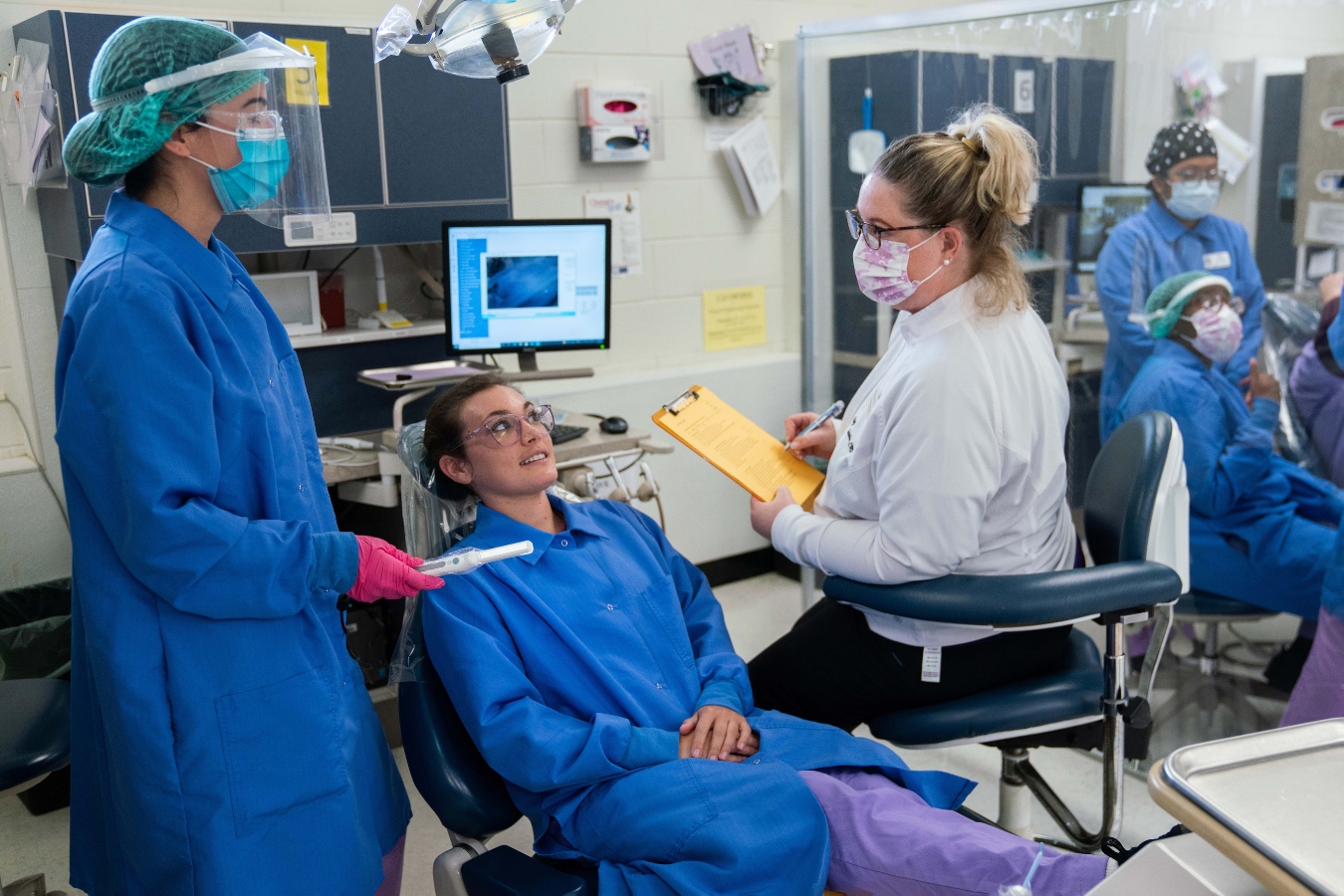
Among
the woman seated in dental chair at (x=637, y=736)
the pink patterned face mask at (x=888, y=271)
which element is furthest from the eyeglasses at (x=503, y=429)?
the pink patterned face mask at (x=888, y=271)

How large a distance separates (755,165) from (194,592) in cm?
268

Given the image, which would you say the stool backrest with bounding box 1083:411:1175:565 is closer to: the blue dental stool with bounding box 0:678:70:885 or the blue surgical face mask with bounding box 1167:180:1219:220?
the blue surgical face mask with bounding box 1167:180:1219:220

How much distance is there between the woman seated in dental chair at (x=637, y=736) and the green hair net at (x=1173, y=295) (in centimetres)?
150

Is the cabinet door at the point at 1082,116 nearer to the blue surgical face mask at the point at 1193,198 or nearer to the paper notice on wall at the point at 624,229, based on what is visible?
the blue surgical face mask at the point at 1193,198

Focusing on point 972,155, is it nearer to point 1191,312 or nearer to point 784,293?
point 1191,312

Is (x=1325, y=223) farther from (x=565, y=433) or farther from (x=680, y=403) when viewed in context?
(x=565, y=433)

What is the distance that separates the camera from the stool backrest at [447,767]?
1.44 meters

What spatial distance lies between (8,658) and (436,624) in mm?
1441

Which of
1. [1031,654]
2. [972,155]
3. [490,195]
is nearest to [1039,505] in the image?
[1031,654]

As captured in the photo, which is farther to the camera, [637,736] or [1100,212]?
[1100,212]

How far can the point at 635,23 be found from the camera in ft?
10.8

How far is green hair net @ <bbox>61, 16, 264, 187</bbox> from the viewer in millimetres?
1314

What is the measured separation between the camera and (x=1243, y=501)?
247cm

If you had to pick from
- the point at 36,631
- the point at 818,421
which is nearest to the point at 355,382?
the point at 36,631
